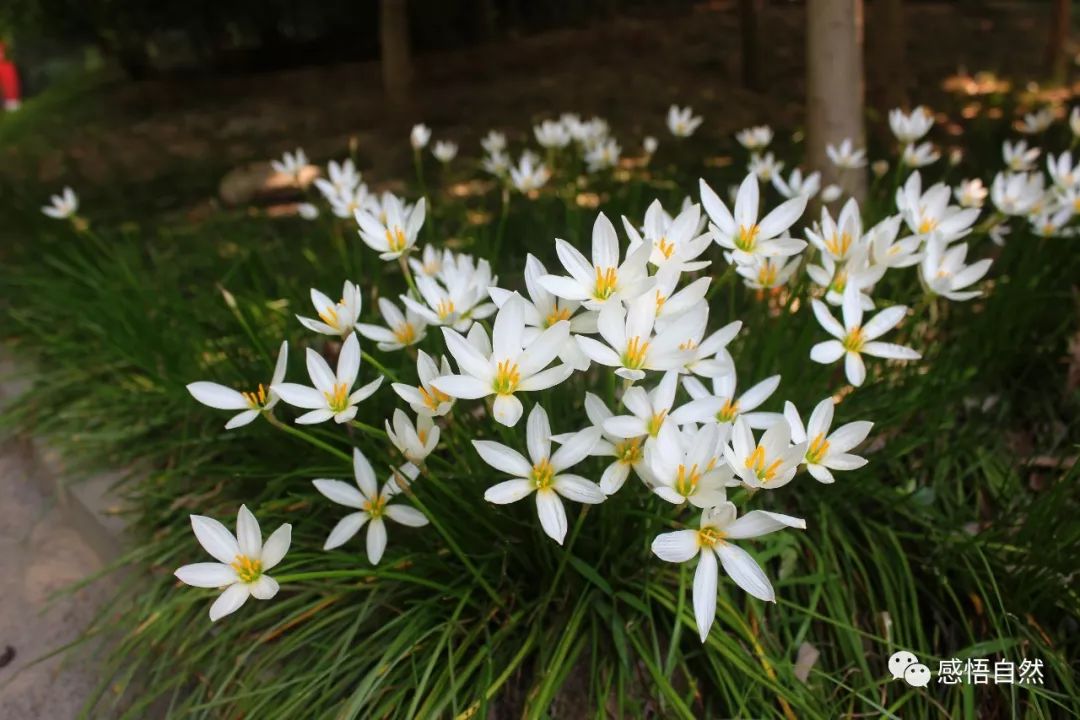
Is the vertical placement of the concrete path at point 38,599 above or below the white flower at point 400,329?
below

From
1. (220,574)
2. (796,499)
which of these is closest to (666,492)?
(220,574)

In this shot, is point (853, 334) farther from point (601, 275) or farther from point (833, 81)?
point (833, 81)

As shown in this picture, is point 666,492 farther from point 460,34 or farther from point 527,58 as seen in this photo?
point 460,34

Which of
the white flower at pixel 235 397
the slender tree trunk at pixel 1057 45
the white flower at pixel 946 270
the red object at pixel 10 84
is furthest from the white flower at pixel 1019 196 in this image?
the red object at pixel 10 84

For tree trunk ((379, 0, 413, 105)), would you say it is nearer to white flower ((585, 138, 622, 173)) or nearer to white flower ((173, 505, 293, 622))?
white flower ((585, 138, 622, 173))

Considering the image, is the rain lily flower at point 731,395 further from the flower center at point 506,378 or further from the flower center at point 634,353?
the flower center at point 506,378

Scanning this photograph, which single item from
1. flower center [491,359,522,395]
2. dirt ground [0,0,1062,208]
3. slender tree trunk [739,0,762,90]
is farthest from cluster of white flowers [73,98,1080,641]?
slender tree trunk [739,0,762,90]
